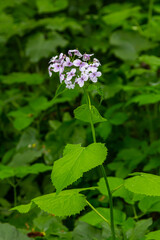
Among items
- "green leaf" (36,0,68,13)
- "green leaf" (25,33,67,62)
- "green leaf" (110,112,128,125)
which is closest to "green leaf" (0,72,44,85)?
"green leaf" (25,33,67,62)

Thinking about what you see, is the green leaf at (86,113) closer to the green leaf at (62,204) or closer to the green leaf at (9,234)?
the green leaf at (62,204)

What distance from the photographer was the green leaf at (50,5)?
3.07 meters

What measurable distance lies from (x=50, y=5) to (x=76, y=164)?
2517mm

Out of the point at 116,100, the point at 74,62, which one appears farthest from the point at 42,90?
the point at 74,62

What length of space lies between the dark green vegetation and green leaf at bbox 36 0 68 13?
0.4 inches

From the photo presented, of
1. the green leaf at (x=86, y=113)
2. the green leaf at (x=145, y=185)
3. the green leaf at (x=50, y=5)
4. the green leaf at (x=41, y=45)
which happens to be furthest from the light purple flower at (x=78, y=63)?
the green leaf at (x=50, y=5)

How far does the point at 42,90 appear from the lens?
2664 mm

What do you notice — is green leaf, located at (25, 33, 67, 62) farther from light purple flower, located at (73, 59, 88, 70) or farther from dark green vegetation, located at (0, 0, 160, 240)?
light purple flower, located at (73, 59, 88, 70)

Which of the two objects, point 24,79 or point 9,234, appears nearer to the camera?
point 9,234

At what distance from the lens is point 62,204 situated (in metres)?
0.94

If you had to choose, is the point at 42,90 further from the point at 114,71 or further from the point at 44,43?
the point at 114,71

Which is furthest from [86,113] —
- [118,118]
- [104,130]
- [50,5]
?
[50,5]

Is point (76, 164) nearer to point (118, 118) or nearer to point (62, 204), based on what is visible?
point (62, 204)

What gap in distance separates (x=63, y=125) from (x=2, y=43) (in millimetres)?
1383
